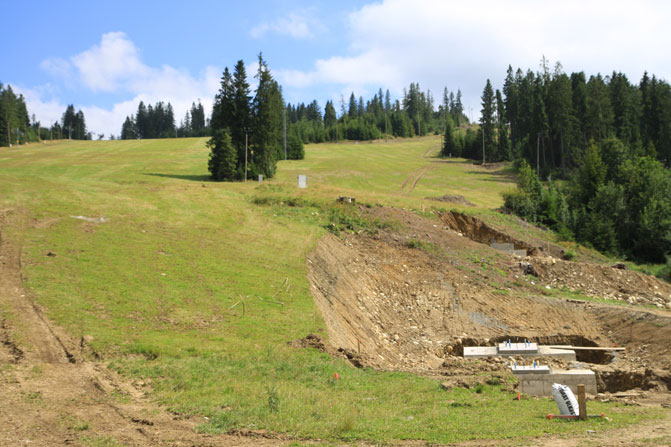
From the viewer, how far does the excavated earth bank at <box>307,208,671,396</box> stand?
67.7ft

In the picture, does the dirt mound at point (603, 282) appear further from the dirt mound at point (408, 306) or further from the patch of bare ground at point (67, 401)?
the patch of bare ground at point (67, 401)

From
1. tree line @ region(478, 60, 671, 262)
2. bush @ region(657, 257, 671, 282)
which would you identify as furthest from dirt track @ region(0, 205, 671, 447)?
tree line @ region(478, 60, 671, 262)

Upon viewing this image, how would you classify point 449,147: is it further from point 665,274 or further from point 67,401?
point 67,401

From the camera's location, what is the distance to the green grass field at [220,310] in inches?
461

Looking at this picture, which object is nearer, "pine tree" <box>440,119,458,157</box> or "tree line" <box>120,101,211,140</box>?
"pine tree" <box>440,119,458,157</box>

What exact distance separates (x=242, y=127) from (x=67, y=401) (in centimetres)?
4701

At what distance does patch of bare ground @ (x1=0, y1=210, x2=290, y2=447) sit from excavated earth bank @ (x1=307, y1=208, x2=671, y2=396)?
25.9 ft

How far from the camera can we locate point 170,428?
10531 mm

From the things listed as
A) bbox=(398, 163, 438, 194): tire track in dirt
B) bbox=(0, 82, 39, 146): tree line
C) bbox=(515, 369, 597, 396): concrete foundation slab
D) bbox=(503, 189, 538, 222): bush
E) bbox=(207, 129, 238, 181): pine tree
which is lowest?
bbox=(515, 369, 597, 396): concrete foundation slab

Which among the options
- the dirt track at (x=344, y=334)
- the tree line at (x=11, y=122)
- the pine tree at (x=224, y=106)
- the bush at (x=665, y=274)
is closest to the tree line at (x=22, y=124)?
the tree line at (x=11, y=122)

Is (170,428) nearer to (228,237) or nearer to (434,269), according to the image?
(228,237)

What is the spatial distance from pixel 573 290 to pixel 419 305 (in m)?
11.4

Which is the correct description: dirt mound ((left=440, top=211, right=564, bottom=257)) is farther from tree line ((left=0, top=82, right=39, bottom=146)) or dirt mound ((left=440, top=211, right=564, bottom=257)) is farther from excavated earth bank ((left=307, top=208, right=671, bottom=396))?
tree line ((left=0, top=82, right=39, bottom=146))

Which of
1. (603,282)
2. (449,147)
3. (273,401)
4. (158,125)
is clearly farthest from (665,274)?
(158,125)
